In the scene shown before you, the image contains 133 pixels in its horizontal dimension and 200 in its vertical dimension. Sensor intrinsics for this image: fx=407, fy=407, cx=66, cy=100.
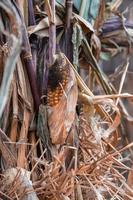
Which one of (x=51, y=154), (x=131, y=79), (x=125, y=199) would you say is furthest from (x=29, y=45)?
(x=131, y=79)

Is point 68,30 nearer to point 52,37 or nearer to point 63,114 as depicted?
point 52,37

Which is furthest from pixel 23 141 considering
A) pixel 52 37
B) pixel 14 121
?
pixel 52 37

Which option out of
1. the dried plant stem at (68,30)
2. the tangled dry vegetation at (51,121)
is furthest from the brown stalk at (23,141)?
the dried plant stem at (68,30)

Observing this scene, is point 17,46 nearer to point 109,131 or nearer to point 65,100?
point 65,100

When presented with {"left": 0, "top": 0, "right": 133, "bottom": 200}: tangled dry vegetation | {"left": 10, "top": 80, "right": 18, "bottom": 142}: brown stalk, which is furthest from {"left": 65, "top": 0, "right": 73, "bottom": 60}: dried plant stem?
{"left": 10, "top": 80, "right": 18, "bottom": 142}: brown stalk

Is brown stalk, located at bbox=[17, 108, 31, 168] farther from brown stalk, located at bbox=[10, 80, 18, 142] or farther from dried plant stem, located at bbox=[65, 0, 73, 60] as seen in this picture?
dried plant stem, located at bbox=[65, 0, 73, 60]

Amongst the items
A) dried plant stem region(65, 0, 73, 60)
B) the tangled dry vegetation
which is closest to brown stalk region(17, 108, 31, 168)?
the tangled dry vegetation

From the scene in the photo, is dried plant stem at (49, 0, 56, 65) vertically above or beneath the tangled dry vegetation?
above

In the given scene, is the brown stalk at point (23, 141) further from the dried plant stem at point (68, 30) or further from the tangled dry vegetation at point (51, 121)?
the dried plant stem at point (68, 30)
